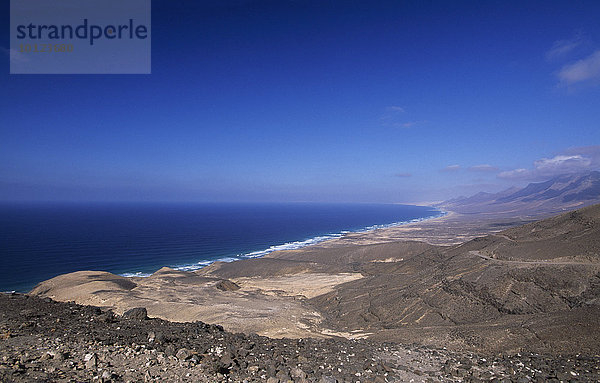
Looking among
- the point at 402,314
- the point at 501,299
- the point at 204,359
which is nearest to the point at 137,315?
the point at 204,359

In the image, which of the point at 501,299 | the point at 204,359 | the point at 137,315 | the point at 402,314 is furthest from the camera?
the point at 402,314

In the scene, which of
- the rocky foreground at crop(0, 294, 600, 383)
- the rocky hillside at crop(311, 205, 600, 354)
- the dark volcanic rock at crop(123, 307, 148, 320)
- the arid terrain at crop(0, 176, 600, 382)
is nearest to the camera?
the rocky foreground at crop(0, 294, 600, 383)

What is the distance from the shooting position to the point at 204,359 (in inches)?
318

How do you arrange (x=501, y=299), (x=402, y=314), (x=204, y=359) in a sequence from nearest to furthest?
(x=204, y=359), (x=501, y=299), (x=402, y=314)

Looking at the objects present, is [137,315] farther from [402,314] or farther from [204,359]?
[402,314]

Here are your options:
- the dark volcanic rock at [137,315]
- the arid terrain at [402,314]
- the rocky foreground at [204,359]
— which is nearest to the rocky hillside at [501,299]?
the arid terrain at [402,314]

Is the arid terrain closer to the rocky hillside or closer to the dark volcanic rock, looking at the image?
the rocky hillside

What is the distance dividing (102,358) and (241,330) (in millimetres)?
13974

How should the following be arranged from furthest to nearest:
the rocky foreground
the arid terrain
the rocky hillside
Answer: the rocky hillside
the arid terrain
the rocky foreground

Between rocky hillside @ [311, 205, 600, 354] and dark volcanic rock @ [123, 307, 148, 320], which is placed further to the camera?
dark volcanic rock @ [123, 307, 148, 320]

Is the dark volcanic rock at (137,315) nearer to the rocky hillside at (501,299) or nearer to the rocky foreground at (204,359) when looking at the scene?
the rocky foreground at (204,359)

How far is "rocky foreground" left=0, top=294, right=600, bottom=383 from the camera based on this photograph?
6.72 meters

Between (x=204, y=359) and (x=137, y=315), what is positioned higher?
(x=204, y=359)

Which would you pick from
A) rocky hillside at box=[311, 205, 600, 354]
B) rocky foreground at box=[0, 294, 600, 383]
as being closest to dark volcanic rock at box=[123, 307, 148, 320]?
rocky foreground at box=[0, 294, 600, 383]
